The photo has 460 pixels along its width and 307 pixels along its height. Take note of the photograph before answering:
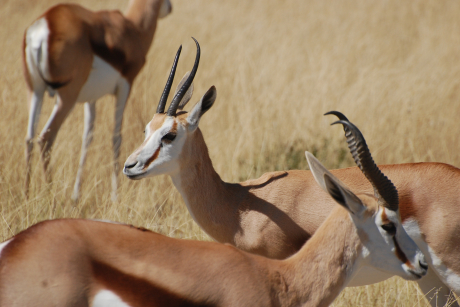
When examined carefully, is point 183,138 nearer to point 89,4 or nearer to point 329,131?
point 329,131

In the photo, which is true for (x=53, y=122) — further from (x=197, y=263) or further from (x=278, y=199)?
(x=197, y=263)

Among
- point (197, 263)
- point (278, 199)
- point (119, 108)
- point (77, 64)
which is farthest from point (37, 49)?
point (197, 263)

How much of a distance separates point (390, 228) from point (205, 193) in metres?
1.50

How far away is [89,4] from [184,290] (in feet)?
40.6

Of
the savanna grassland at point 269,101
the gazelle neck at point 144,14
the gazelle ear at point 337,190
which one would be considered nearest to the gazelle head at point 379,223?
the gazelle ear at point 337,190

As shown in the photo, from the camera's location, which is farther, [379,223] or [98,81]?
[98,81]

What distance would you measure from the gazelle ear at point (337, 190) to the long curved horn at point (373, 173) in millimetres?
138

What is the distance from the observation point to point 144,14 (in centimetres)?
755

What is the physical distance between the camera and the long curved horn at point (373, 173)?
2.90 metres

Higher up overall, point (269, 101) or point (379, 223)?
point (379, 223)

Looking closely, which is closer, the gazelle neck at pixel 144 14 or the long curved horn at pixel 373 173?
the long curved horn at pixel 373 173

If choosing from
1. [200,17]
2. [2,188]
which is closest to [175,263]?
[2,188]

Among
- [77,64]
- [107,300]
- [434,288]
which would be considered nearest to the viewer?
[107,300]

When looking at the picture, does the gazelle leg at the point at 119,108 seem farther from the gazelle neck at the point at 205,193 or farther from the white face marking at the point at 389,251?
the white face marking at the point at 389,251
